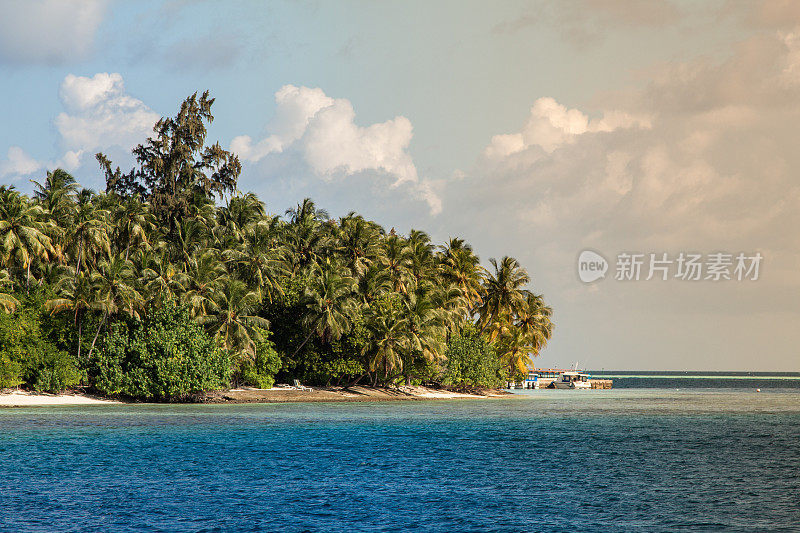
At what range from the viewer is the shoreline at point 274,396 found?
62.2 meters

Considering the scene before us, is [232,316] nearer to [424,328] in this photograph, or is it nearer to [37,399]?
[37,399]

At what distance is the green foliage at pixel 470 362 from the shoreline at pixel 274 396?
2.31 metres

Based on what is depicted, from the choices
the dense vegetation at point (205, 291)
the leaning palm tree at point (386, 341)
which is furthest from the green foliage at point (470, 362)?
the leaning palm tree at point (386, 341)

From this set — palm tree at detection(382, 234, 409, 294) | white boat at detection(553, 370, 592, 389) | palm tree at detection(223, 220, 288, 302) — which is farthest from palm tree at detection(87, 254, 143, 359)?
white boat at detection(553, 370, 592, 389)

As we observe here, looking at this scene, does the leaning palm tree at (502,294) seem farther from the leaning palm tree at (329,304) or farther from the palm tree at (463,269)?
the leaning palm tree at (329,304)

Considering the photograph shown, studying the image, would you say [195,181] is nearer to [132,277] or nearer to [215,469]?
[132,277]

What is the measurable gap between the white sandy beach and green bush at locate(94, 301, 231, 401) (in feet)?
5.73

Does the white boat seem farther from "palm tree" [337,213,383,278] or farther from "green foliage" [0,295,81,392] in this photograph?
"green foliage" [0,295,81,392]

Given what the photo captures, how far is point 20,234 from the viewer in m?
64.2

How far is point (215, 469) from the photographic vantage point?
1296 inches

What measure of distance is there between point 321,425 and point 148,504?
91.8 ft

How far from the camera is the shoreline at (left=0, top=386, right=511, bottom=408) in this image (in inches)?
2450

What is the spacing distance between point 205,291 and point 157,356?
7175 mm

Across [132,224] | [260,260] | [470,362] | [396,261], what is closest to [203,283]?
[260,260]
